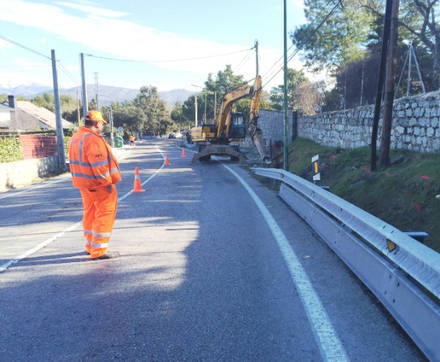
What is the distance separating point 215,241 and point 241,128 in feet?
65.6

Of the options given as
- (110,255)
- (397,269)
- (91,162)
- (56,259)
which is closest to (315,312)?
(397,269)

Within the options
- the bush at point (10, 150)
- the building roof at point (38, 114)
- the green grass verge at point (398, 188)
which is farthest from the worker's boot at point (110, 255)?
the building roof at point (38, 114)

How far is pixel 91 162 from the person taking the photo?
192 inches

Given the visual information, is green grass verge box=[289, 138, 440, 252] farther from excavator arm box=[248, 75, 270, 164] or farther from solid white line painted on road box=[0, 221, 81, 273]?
excavator arm box=[248, 75, 270, 164]

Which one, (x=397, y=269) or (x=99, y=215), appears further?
(x=99, y=215)

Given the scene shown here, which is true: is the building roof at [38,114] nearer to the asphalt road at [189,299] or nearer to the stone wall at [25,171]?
the stone wall at [25,171]

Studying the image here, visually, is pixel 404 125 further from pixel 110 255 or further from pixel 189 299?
pixel 189 299

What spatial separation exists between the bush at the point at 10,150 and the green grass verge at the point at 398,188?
42.5 feet

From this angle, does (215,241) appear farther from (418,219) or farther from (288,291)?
(418,219)

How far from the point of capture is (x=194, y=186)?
13.1 m

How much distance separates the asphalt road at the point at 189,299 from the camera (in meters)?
2.89

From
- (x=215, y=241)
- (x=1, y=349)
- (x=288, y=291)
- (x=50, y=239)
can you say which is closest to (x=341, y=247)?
(x=288, y=291)

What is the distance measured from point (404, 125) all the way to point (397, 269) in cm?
895

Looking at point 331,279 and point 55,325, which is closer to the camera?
point 55,325
